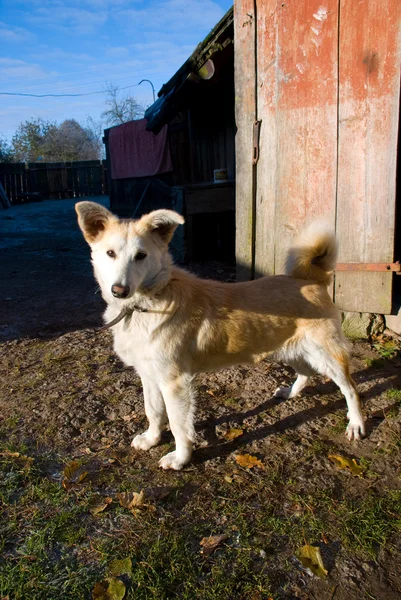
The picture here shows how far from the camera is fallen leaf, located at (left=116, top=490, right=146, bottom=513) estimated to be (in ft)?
7.89

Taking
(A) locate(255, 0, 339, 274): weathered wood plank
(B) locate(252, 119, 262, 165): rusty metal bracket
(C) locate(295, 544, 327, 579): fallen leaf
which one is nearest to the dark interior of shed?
(A) locate(255, 0, 339, 274): weathered wood plank

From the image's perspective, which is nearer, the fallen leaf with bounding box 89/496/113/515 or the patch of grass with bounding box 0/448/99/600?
the patch of grass with bounding box 0/448/99/600

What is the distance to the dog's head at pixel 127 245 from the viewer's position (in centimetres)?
256

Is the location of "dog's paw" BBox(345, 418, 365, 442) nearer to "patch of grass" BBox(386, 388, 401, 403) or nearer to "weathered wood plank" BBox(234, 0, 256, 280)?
"patch of grass" BBox(386, 388, 401, 403)

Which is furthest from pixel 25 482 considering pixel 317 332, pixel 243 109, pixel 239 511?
pixel 243 109

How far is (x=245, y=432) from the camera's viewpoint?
10.4 ft

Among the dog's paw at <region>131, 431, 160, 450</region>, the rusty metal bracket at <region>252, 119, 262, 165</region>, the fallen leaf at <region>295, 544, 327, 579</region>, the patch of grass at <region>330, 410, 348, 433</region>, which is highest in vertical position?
the rusty metal bracket at <region>252, 119, 262, 165</region>

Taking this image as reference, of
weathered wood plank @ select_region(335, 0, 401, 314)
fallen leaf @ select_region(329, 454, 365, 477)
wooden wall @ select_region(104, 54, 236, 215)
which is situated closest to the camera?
fallen leaf @ select_region(329, 454, 365, 477)

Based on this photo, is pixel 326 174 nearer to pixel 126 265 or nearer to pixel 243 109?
pixel 243 109

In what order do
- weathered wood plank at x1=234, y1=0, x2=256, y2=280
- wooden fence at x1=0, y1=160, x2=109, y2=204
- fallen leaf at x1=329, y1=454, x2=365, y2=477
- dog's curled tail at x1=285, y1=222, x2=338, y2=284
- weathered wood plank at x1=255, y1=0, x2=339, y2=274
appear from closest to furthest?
fallen leaf at x1=329, y1=454, x2=365, y2=477 → dog's curled tail at x1=285, y1=222, x2=338, y2=284 → weathered wood plank at x1=255, y1=0, x2=339, y2=274 → weathered wood plank at x1=234, y1=0, x2=256, y2=280 → wooden fence at x1=0, y1=160, x2=109, y2=204

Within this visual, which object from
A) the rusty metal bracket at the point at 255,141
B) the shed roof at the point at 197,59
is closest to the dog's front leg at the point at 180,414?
the rusty metal bracket at the point at 255,141

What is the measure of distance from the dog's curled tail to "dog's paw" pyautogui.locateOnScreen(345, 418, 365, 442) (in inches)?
40.1

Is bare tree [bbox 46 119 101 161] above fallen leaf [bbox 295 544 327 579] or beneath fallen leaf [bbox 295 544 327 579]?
above

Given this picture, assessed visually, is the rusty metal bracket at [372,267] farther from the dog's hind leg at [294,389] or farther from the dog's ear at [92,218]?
the dog's ear at [92,218]
